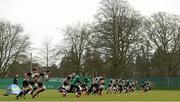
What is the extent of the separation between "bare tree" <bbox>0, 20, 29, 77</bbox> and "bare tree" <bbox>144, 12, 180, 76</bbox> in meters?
24.2

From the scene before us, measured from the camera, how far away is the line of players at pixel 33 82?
30250 mm

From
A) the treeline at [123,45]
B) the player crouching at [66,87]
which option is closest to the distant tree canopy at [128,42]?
the treeline at [123,45]

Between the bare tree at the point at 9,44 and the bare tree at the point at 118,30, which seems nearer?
the bare tree at the point at 118,30

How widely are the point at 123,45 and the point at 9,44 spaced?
24.3 meters

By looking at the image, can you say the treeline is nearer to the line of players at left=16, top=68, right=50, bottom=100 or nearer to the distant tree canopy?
the distant tree canopy

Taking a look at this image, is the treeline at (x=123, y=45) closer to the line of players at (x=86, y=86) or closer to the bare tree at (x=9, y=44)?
the bare tree at (x=9, y=44)

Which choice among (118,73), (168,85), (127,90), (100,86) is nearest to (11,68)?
(118,73)

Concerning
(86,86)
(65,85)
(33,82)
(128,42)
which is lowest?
(86,86)

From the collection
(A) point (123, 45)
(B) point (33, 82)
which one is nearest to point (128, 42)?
(A) point (123, 45)

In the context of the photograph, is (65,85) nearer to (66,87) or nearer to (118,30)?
(66,87)

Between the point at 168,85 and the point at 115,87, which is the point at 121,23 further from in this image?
the point at 115,87

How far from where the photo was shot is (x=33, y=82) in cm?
3122

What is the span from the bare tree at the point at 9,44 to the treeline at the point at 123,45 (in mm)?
862

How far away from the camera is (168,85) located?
72.5 m
